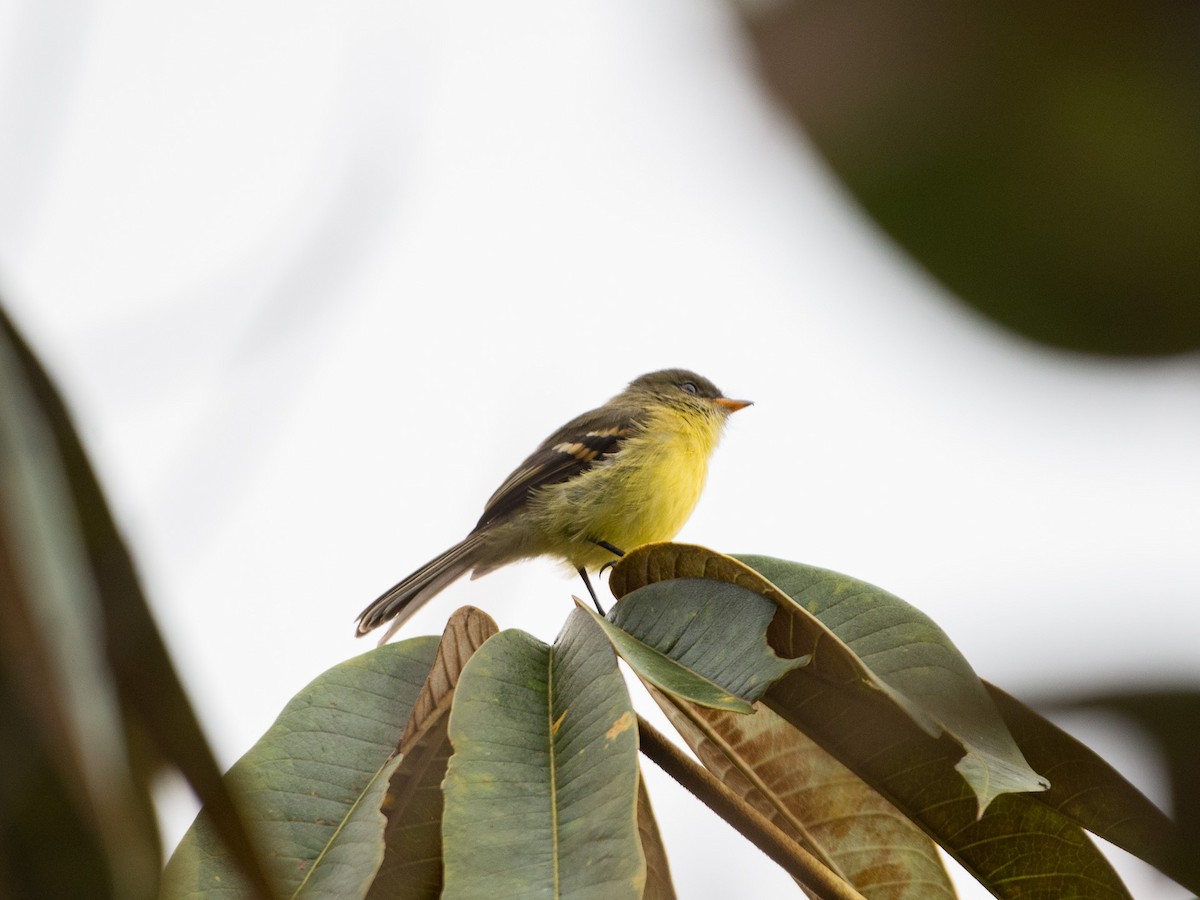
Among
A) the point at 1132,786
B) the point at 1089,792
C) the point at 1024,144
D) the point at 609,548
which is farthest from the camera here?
the point at 609,548

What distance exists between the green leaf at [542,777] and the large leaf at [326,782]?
0.14 meters

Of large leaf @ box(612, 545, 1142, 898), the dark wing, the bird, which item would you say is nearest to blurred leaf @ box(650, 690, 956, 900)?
large leaf @ box(612, 545, 1142, 898)

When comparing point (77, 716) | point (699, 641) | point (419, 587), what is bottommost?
point (419, 587)

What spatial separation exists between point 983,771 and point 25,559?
1043 millimetres

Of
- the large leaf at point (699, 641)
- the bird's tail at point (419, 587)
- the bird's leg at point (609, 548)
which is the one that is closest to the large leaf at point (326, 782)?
the large leaf at point (699, 641)

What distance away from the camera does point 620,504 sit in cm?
452

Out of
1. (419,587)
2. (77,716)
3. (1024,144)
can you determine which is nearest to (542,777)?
(77,716)

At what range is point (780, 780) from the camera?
1.75 metres

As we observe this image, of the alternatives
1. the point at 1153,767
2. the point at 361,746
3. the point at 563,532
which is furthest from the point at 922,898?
the point at 563,532

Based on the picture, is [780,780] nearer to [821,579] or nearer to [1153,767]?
[821,579]

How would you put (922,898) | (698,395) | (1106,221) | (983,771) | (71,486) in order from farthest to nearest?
(698,395)
(922,898)
(983,771)
(71,486)
(1106,221)

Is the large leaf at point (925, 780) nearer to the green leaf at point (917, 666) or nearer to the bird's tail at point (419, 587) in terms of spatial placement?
the green leaf at point (917, 666)

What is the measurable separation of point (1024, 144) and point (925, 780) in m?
1.31

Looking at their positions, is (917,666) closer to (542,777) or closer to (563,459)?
(542,777)
